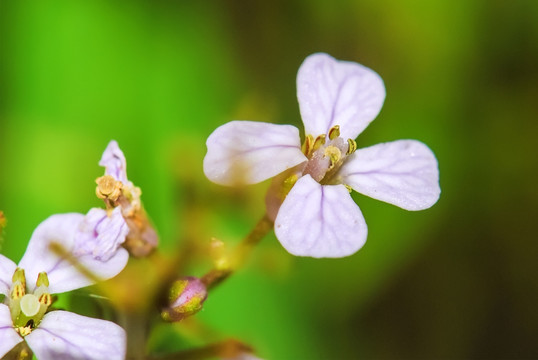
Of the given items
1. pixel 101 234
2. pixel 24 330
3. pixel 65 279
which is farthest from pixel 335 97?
pixel 24 330

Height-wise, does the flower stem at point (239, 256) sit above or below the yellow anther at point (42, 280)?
below

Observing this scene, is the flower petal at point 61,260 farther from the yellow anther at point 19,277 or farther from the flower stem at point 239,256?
the flower stem at point 239,256

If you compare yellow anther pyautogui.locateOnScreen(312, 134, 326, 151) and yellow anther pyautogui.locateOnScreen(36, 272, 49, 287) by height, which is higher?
yellow anther pyautogui.locateOnScreen(312, 134, 326, 151)

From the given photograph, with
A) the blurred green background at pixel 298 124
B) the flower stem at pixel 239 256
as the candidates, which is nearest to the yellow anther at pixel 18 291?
the flower stem at pixel 239 256

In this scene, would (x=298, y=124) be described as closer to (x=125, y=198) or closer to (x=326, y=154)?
(x=326, y=154)

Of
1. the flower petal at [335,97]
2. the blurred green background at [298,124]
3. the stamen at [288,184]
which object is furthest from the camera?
the blurred green background at [298,124]

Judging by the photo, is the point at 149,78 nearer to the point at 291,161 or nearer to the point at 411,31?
the point at 411,31

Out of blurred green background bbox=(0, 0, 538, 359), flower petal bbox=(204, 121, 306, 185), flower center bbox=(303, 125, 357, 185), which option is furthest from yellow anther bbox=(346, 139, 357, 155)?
blurred green background bbox=(0, 0, 538, 359)

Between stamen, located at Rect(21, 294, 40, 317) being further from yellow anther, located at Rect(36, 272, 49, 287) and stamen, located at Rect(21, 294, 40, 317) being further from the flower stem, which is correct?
the flower stem

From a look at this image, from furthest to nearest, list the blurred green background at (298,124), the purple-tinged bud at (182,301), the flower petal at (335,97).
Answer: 1. the blurred green background at (298,124)
2. the flower petal at (335,97)
3. the purple-tinged bud at (182,301)
